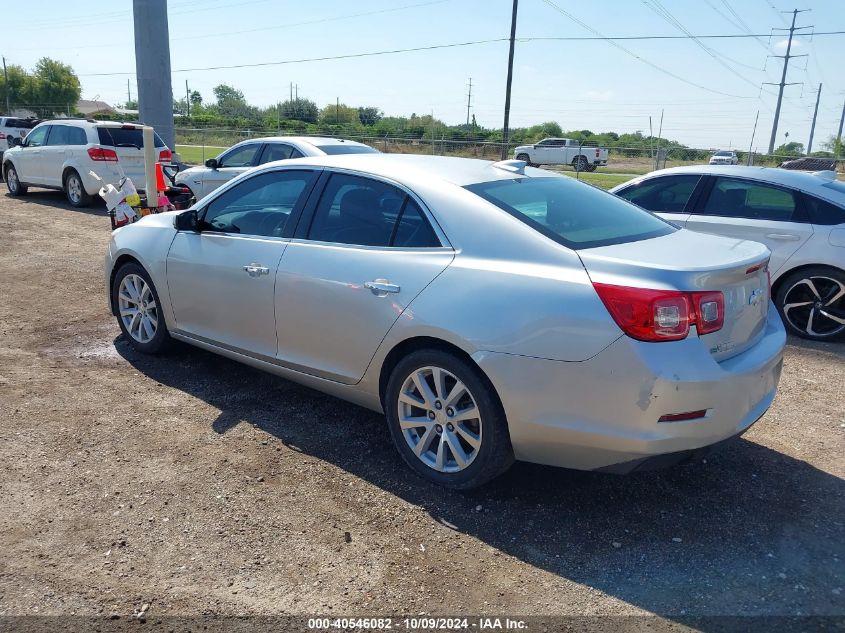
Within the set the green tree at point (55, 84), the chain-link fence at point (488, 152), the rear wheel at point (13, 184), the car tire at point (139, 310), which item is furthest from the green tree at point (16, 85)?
the car tire at point (139, 310)

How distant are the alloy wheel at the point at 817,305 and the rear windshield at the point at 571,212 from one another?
329 centimetres

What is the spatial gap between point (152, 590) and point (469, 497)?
1.54m

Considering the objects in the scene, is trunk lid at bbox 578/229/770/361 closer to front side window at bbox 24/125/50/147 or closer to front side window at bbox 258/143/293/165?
front side window at bbox 258/143/293/165

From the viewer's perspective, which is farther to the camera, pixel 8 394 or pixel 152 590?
pixel 8 394

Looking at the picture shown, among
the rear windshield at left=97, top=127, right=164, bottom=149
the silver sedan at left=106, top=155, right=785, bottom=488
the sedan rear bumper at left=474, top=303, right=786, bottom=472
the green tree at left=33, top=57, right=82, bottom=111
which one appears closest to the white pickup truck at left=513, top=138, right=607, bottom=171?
the rear windshield at left=97, top=127, right=164, bottom=149

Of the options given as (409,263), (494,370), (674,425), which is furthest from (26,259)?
(674,425)

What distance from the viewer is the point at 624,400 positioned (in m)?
3.01

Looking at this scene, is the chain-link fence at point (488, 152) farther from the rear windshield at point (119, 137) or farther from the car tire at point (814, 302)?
the car tire at point (814, 302)

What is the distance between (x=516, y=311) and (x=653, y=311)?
0.60 meters

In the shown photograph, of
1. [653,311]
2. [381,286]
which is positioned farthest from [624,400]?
[381,286]

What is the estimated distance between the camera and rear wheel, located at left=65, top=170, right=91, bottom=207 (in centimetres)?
1412

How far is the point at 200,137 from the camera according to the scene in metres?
42.5

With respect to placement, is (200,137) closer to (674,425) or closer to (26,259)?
(26,259)

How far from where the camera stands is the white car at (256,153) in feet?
34.7
